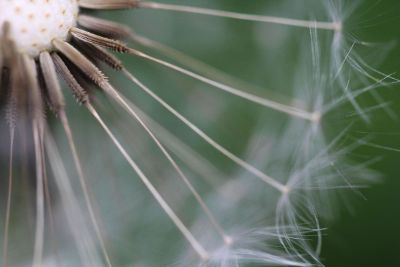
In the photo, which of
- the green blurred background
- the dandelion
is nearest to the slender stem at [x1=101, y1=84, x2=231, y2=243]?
the dandelion

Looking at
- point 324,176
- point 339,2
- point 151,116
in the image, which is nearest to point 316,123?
point 324,176

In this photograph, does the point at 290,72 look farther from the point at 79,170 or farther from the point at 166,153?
the point at 79,170

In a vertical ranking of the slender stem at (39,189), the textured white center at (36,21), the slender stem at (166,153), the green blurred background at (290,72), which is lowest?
the slender stem at (39,189)

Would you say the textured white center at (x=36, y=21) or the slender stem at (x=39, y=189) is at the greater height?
the textured white center at (x=36, y=21)

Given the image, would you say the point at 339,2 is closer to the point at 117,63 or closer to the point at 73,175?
the point at 117,63

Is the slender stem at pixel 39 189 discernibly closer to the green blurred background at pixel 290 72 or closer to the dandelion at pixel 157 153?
the dandelion at pixel 157 153

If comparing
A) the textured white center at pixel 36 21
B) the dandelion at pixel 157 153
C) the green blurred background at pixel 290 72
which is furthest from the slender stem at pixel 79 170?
the green blurred background at pixel 290 72

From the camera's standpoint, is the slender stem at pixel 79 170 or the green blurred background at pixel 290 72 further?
the green blurred background at pixel 290 72
